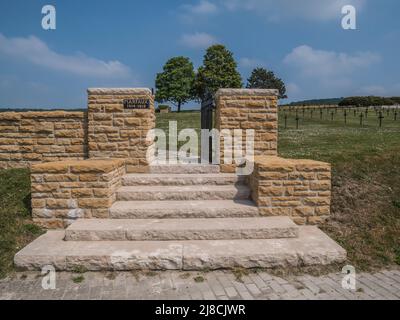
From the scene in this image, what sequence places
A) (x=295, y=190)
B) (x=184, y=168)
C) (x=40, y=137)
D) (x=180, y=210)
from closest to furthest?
(x=180, y=210) → (x=295, y=190) → (x=184, y=168) → (x=40, y=137)

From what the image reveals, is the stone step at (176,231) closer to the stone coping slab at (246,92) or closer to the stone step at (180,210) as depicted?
the stone step at (180,210)

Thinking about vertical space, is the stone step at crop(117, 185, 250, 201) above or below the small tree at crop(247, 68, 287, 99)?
below

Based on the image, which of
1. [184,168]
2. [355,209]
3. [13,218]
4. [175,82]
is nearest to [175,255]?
[184,168]

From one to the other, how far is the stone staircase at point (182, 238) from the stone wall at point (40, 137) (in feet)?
7.32

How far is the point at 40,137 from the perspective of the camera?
26.0 feet

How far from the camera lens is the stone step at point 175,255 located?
14.4ft

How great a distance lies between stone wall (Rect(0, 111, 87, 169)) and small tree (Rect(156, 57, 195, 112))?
142 ft

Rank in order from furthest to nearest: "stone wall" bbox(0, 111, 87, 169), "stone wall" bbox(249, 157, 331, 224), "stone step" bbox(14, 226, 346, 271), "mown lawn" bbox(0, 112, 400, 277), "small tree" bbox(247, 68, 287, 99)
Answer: "small tree" bbox(247, 68, 287, 99), "stone wall" bbox(0, 111, 87, 169), "stone wall" bbox(249, 157, 331, 224), "mown lawn" bbox(0, 112, 400, 277), "stone step" bbox(14, 226, 346, 271)

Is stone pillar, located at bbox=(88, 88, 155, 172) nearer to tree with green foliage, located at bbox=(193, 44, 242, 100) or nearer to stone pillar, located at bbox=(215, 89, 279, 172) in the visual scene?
stone pillar, located at bbox=(215, 89, 279, 172)

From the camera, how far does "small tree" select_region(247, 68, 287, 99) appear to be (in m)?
62.1

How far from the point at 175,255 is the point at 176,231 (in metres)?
0.60

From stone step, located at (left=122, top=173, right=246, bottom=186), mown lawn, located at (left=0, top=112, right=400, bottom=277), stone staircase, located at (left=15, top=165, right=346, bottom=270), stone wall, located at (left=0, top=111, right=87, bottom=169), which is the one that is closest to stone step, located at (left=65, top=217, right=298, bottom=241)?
stone staircase, located at (left=15, top=165, right=346, bottom=270)

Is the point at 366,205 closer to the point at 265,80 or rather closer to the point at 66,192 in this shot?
the point at 66,192

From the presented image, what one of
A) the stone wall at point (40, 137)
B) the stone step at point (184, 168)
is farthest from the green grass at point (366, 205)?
the stone wall at point (40, 137)
